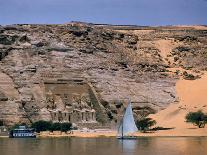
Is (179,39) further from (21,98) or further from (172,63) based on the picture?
(21,98)

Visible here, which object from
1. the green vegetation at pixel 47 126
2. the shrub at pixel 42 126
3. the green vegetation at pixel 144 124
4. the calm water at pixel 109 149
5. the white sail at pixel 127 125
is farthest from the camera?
the shrub at pixel 42 126

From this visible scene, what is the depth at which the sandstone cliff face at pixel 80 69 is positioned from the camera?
411ft

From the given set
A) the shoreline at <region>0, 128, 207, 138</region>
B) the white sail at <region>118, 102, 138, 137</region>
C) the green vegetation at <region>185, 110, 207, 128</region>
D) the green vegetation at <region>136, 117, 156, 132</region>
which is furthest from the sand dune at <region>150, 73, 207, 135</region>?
the white sail at <region>118, 102, 138, 137</region>

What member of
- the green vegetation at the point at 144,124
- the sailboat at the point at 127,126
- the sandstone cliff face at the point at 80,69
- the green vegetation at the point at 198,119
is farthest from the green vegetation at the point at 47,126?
the green vegetation at the point at 198,119

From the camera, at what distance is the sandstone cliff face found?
411 feet

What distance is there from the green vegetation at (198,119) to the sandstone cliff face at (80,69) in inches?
751

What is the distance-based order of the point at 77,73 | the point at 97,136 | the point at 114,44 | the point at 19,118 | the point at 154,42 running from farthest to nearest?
the point at 154,42 < the point at 114,44 < the point at 77,73 < the point at 19,118 < the point at 97,136

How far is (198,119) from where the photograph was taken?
361 feet

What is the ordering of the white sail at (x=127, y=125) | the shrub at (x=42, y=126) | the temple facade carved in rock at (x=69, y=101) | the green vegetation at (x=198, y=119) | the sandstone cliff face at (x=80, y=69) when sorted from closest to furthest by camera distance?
the white sail at (x=127, y=125) → the green vegetation at (x=198, y=119) → the shrub at (x=42, y=126) → the temple facade carved in rock at (x=69, y=101) → the sandstone cliff face at (x=80, y=69)

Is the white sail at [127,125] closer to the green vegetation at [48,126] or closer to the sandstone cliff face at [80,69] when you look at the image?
the green vegetation at [48,126]

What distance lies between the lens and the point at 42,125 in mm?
116938

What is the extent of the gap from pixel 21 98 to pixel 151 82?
31002 millimetres

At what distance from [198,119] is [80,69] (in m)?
33.2

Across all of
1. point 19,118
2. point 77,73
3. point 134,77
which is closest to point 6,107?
point 19,118
